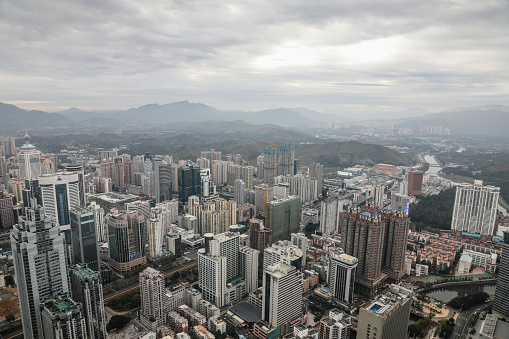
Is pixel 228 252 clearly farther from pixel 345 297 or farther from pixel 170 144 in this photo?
pixel 170 144

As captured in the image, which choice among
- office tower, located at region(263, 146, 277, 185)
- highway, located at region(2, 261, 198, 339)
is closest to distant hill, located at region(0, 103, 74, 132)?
office tower, located at region(263, 146, 277, 185)

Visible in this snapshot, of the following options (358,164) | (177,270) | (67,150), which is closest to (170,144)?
(67,150)

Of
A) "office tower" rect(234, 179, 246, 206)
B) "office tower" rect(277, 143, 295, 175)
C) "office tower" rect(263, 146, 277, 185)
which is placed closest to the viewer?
"office tower" rect(234, 179, 246, 206)

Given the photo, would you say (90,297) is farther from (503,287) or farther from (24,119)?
(24,119)

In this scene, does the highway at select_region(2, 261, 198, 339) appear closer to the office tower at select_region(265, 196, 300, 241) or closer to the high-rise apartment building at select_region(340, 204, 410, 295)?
the office tower at select_region(265, 196, 300, 241)

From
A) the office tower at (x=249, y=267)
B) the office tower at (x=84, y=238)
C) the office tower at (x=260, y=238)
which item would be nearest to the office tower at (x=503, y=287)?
the office tower at (x=260, y=238)

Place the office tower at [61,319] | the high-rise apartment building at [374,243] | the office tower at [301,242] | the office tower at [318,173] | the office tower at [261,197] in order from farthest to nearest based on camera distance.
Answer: the office tower at [318,173]
the office tower at [261,197]
the office tower at [301,242]
the high-rise apartment building at [374,243]
the office tower at [61,319]

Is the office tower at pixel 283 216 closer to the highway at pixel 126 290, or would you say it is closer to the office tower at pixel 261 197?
the highway at pixel 126 290
